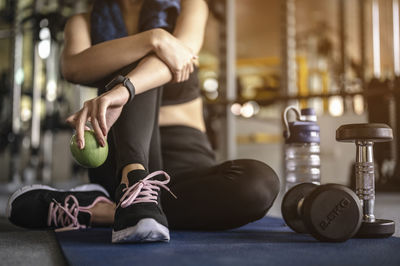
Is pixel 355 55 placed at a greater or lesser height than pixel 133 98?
greater

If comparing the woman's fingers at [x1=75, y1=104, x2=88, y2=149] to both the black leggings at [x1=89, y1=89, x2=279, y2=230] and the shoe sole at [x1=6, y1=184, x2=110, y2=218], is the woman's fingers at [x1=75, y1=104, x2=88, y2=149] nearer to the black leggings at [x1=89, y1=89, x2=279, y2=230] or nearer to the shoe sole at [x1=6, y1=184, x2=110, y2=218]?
the black leggings at [x1=89, y1=89, x2=279, y2=230]

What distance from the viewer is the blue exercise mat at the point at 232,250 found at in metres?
0.85

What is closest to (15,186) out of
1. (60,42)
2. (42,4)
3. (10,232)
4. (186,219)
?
(60,42)

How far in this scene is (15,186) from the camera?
409cm

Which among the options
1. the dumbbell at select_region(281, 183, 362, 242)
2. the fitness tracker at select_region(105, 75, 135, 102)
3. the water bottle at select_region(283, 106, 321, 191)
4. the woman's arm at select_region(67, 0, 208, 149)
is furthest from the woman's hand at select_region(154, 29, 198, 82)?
the dumbbell at select_region(281, 183, 362, 242)

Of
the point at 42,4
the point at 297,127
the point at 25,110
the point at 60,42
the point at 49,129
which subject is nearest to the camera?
the point at 297,127

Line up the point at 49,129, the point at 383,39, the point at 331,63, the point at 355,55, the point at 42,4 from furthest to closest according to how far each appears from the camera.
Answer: the point at 355,55 < the point at 383,39 < the point at 331,63 < the point at 42,4 < the point at 49,129

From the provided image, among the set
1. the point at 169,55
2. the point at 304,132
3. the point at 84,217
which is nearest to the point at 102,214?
the point at 84,217

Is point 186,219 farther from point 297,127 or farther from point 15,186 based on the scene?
point 15,186

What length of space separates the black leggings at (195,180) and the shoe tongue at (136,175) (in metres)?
0.04

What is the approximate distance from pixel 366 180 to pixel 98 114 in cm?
73

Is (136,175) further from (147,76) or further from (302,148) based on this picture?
(302,148)

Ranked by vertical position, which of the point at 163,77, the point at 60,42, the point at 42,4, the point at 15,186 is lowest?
the point at 15,186

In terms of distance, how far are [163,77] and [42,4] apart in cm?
410
